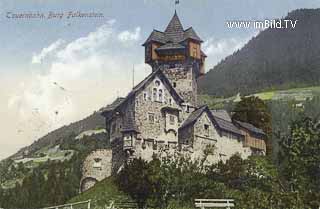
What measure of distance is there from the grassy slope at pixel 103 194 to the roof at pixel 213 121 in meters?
10.4

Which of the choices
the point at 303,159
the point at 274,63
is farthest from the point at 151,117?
the point at 274,63

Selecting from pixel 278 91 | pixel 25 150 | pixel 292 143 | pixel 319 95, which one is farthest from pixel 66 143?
pixel 292 143

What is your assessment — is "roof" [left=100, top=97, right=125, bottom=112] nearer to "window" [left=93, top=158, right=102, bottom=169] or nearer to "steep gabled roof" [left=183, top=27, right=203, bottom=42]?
"window" [left=93, top=158, right=102, bottom=169]

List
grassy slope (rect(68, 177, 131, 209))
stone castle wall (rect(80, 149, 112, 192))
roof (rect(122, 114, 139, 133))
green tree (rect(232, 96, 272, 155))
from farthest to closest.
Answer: green tree (rect(232, 96, 272, 155)) < stone castle wall (rect(80, 149, 112, 192)) < roof (rect(122, 114, 139, 133)) < grassy slope (rect(68, 177, 131, 209))

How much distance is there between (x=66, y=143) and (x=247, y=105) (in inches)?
2800

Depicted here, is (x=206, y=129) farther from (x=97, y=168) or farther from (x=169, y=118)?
(x=97, y=168)

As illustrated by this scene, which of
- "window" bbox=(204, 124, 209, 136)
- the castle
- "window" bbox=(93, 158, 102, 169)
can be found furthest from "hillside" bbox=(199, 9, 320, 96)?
"window" bbox=(93, 158, 102, 169)

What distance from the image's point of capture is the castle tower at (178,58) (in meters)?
74.2

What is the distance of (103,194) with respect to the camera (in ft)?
196

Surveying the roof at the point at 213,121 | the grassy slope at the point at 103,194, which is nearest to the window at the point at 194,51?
the roof at the point at 213,121

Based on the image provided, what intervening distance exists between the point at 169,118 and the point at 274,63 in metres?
84.4

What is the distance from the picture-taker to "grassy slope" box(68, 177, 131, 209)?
55.2 meters

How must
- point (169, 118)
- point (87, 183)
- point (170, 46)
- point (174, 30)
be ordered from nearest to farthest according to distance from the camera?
1. point (87, 183)
2. point (169, 118)
3. point (170, 46)
4. point (174, 30)

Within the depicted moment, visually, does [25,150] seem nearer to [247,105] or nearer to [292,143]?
[247,105]
